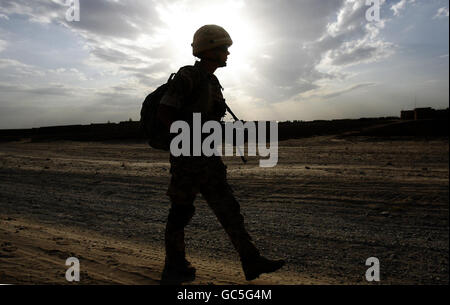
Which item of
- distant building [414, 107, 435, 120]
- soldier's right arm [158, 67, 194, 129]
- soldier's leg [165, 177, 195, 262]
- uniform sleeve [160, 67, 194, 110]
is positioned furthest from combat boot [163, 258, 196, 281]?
distant building [414, 107, 435, 120]

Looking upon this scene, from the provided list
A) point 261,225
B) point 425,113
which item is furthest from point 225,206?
point 425,113

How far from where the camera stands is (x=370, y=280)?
3.60 m

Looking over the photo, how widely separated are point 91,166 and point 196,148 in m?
10.2

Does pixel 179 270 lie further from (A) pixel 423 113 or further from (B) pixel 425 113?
(A) pixel 423 113

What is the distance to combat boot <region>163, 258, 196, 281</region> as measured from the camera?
3.34 m

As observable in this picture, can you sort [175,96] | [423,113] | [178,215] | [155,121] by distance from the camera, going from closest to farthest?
[175,96] → [155,121] → [178,215] → [423,113]

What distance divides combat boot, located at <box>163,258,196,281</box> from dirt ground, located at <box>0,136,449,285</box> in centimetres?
10

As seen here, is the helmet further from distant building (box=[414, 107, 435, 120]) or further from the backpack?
distant building (box=[414, 107, 435, 120])

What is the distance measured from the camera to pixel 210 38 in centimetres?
302

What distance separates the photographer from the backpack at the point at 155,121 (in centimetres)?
299

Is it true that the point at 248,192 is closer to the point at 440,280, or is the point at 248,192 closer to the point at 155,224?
the point at 155,224

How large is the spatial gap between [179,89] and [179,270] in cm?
178
